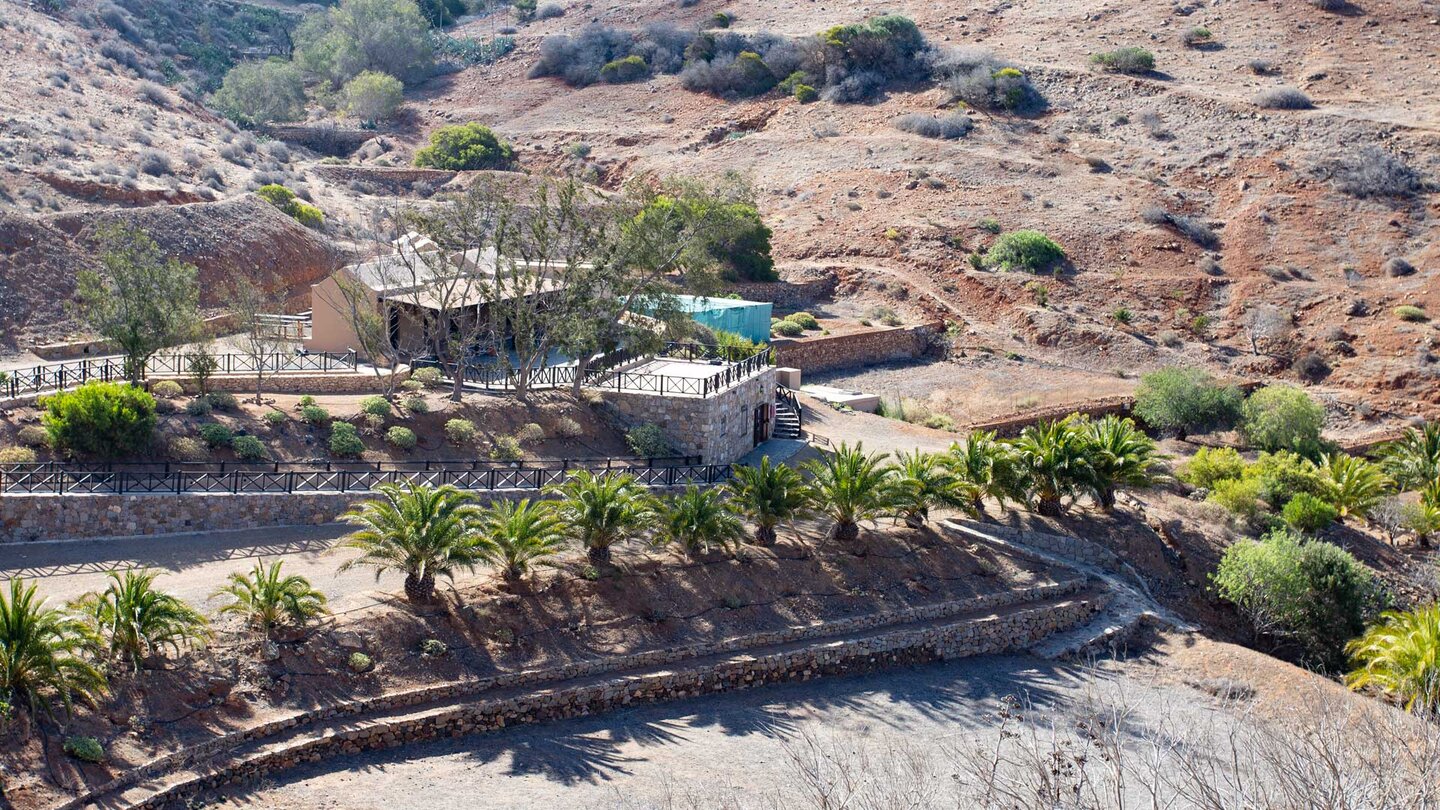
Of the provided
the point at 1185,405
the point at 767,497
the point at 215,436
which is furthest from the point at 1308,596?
the point at 215,436

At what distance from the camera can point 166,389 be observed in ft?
89.7

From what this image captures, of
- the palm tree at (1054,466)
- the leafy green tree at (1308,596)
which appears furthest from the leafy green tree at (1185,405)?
the leafy green tree at (1308,596)

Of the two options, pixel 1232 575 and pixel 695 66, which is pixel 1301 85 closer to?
pixel 695 66

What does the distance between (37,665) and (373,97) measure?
65.1 metres

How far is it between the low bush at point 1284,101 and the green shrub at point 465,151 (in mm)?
39637

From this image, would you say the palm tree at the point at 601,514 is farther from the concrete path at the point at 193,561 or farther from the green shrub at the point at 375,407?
the green shrub at the point at 375,407

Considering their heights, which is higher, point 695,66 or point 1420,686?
point 695,66

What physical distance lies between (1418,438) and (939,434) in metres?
15.9

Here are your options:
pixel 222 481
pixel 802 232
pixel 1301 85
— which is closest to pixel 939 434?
pixel 222 481

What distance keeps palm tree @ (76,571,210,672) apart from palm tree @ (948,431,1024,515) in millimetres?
15908

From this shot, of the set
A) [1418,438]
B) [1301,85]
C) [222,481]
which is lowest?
[1418,438]

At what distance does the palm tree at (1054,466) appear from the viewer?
2852cm

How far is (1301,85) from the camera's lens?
69.1m

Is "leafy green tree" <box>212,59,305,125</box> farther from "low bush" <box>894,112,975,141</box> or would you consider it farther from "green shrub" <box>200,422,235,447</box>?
"green shrub" <box>200,422,235,447</box>
